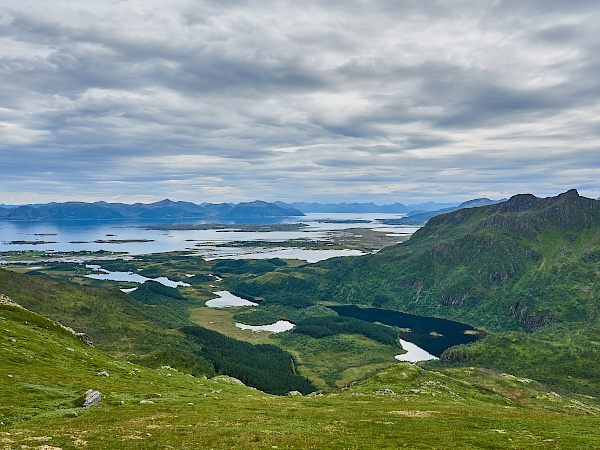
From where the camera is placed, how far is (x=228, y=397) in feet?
254

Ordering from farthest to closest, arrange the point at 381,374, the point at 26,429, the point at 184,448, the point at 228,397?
the point at 381,374 < the point at 228,397 < the point at 26,429 < the point at 184,448

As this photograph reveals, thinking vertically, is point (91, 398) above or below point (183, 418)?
above

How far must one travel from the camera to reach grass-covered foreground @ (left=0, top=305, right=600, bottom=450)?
142ft

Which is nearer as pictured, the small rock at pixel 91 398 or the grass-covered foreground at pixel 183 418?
the grass-covered foreground at pixel 183 418

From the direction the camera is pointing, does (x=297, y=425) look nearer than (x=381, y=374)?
Yes

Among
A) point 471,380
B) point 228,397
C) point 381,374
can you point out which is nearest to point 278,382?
point 381,374

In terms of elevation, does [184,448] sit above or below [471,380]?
above

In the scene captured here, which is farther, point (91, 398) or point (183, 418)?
point (91, 398)

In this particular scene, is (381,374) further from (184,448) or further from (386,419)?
(184,448)

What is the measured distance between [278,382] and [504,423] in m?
138

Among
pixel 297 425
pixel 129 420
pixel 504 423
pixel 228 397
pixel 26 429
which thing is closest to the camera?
pixel 26 429

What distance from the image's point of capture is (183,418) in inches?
2098

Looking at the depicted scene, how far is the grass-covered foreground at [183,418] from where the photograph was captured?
4322cm

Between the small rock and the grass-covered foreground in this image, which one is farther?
the small rock
